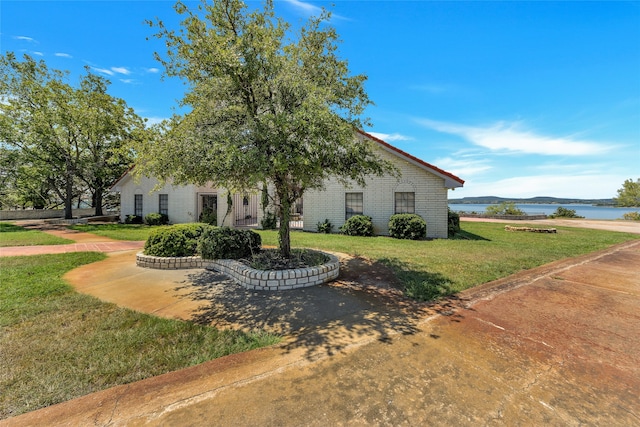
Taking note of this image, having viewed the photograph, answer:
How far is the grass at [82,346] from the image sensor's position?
8.18 feet

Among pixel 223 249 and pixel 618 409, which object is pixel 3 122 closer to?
pixel 223 249

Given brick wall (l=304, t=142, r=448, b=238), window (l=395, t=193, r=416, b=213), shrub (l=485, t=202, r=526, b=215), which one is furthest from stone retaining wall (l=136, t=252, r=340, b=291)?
shrub (l=485, t=202, r=526, b=215)

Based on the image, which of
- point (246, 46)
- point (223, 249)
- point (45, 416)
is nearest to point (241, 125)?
point (246, 46)

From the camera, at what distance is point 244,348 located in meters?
3.18

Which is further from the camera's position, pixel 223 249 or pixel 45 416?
pixel 223 249

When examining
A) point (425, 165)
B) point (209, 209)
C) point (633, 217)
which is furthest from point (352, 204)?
point (633, 217)

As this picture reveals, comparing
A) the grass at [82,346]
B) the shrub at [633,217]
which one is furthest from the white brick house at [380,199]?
the shrub at [633,217]

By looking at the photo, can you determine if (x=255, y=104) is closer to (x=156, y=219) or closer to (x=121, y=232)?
(x=121, y=232)

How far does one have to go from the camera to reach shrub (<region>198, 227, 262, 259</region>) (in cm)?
664

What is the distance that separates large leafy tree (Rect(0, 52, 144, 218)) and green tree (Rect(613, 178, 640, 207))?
63428 mm

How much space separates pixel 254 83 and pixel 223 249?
12.9ft

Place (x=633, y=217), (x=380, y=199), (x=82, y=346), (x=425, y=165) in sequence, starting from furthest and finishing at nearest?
(x=633, y=217), (x=380, y=199), (x=425, y=165), (x=82, y=346)

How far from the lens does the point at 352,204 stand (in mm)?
14836

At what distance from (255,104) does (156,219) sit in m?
17.6
